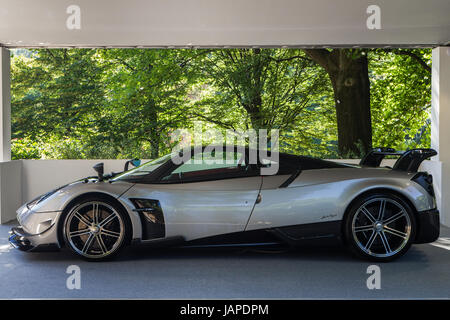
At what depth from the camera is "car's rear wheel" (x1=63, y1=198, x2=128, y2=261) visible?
469 cm

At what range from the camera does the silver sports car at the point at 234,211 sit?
470 centimetres

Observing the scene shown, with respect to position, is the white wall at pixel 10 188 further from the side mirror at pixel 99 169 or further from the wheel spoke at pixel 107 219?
the wheel spoke at pixel 107 219

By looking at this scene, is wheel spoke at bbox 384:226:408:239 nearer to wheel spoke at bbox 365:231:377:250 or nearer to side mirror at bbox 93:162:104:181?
wheel spoke at bbox 365:231:377:250

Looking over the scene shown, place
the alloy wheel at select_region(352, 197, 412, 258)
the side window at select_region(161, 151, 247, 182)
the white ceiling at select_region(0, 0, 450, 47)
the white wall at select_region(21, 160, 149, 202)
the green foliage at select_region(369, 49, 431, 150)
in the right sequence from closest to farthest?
1. the alloy wheel at select_region(352, 197, 412, 258)
2. the side window at select_region(161, 151, 247, 182)
3. the white ceiling at select_region(0, 0, 450, 47)
4. the white wall at select_region(21, 160, 149, 202)
5. the green foliage at select_region(369, 49, 431, 150)

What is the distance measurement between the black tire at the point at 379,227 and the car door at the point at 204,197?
1.00 meters

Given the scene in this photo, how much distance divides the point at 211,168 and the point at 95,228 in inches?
49.8

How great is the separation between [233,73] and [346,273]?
12372mm

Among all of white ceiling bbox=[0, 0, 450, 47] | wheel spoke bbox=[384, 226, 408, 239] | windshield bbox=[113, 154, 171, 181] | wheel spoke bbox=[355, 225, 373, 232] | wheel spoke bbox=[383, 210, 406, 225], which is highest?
white ceiling bbox=[0, 0, 450, 47]

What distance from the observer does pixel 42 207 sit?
475cm

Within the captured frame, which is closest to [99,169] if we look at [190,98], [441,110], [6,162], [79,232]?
[79,232]

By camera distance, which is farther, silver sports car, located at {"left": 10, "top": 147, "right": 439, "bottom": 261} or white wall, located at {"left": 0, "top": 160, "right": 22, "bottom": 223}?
white wall, located at {"left": 0, "top": 160, "right": 22, "bottom": 223}

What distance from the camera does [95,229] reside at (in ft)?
15.4

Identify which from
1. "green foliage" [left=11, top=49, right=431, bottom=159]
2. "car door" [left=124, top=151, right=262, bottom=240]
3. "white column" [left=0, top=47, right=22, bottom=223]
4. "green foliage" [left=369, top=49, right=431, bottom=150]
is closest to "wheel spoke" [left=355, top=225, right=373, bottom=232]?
"car door" [left=124, top=151, right=262, bottom=240]

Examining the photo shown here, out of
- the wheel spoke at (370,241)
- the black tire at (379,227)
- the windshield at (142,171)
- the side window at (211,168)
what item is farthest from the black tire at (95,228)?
the wheel spoke at (370,241)
